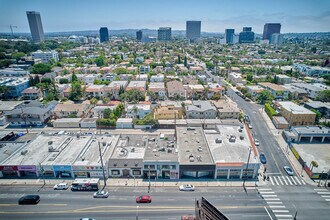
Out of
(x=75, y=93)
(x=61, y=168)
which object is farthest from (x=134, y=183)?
(x=75, y=93)

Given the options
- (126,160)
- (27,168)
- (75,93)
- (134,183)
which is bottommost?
(134,183)

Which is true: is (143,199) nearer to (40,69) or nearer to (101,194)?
(101,194)

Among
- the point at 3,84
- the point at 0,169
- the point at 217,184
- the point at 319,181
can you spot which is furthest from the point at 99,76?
the point at 319,181

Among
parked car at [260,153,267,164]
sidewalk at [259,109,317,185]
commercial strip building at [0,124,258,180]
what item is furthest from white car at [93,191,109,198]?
sidewalk at [259,109,317,185]

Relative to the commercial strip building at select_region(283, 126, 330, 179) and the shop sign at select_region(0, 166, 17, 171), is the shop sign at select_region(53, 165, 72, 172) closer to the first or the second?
the shop sign at select_region(0, 166, 17, 171)

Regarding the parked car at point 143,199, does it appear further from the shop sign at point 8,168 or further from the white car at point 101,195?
the shop sign at point 8,168

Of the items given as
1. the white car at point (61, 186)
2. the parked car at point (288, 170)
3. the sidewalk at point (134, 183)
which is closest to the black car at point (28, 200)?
the white car at point (61, 186)

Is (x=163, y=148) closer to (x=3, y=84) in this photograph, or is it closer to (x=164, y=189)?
(x=164, y=189)

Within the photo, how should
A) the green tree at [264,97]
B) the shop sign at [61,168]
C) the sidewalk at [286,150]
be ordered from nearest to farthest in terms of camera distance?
the shop sign at [61,168] < the sidewalk at [286,150] < the green tree at [264,97]
